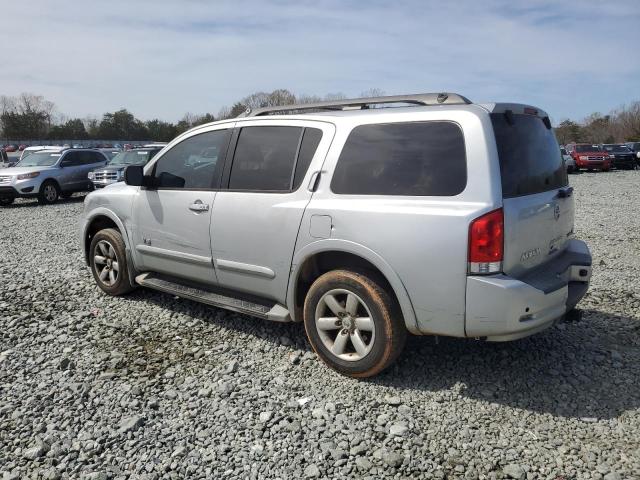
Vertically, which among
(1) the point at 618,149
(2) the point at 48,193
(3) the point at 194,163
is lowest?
(2) the point at 48,193

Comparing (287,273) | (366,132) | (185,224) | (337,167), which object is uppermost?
(366,132)

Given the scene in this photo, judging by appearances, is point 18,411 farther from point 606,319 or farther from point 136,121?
point 136,121

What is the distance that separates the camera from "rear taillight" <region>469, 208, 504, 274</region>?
2982 mm

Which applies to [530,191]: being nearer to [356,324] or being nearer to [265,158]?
[356,324]

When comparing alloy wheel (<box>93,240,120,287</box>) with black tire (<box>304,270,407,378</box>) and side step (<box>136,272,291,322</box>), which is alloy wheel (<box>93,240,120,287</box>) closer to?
side step (<box>136,272,291,322</box>)

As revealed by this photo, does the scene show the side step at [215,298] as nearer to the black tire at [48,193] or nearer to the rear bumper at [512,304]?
the rear bumper at [512,304]

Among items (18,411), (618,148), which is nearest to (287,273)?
(18,411)

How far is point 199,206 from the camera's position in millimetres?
4367

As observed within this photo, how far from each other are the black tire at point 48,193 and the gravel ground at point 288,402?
472 inches

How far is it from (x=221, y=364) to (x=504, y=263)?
225 centimetres

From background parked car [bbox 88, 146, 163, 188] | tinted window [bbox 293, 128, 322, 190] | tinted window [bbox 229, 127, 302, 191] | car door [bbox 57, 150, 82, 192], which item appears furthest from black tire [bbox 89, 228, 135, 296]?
car door [bbox 57, 150, 82, 192]

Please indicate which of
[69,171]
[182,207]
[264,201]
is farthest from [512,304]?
[69,171]

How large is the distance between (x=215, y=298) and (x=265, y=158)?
128 cm

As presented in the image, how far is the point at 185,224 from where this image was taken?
4504mm
